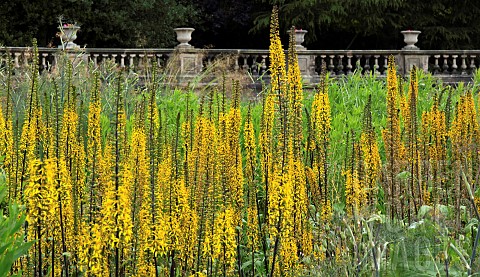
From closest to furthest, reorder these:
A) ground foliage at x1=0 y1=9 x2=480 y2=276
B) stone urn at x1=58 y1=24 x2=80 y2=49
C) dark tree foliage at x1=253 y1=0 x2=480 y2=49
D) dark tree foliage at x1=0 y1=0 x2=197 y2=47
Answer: ground foliage at x1=0 y1=9 x2=480 y2=276, stone urn at x1=58 y1=24 x2=80 y2=49, dark tree foliage at x1=0 y1=0 x2=197 y2=47, dark tree foliage at x1=253 y1=0 x2=480 y2=49

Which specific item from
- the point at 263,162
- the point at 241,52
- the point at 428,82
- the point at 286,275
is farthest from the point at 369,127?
the point at 241,52

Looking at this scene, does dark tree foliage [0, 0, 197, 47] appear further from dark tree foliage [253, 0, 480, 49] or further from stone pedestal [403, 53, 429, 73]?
stone pedestal [403, 53, 429, 73]

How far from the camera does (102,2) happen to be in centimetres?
2725

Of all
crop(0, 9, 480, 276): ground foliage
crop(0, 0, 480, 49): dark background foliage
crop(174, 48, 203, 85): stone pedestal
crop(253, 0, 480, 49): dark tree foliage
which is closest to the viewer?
crop(0, 9, 480, 276): ground foliage

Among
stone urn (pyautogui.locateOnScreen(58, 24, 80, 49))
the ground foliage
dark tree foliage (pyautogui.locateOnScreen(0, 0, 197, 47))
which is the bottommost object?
the ground foliage

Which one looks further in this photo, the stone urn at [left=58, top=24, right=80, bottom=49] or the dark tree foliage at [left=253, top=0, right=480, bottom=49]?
the dark tree foliage at [left=253, top=0, right=480, bottom=49]

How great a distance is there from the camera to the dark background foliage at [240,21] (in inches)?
1056

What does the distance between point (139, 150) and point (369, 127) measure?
1.51 m

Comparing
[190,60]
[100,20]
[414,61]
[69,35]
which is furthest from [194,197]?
[100,20]

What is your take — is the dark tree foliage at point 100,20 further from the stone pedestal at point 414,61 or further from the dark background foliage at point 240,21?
the stone pedestal at point 414,61

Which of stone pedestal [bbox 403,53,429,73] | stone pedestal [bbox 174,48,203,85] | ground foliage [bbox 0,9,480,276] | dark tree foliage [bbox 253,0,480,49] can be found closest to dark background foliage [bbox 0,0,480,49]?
dark tree foliage [bbox 253,0,480,49]

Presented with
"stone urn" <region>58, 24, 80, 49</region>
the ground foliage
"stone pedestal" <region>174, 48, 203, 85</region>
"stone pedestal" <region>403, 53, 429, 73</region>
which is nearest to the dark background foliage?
"stone pedestal" <region>174, 48, 203, 85</region>

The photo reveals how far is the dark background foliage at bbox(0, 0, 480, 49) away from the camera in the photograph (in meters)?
26.8

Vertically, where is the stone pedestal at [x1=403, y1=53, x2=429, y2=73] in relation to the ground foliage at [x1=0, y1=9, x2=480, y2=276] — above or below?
above
